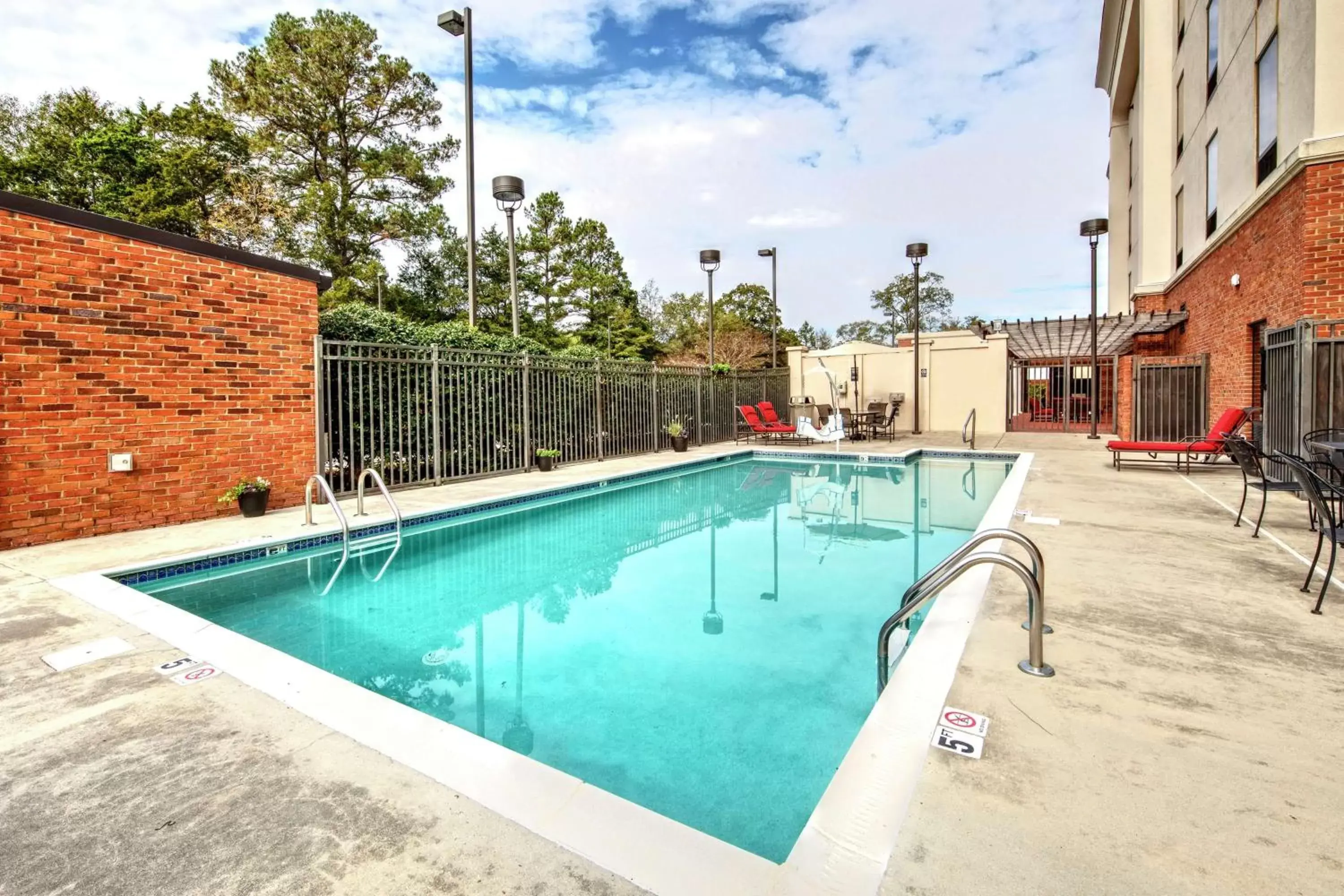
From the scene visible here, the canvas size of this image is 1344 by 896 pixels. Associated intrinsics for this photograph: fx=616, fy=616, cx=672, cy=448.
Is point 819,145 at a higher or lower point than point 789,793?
higher

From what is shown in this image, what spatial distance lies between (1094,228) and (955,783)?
46.6 ft

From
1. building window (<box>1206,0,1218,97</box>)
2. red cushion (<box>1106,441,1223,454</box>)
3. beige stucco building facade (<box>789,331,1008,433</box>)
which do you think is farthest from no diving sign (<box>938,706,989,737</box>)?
beige stucco building facade (<box>789,331,1008,433</box>)

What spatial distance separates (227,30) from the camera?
58.1 ft

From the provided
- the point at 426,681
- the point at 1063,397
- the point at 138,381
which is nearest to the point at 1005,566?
the point at 426,681

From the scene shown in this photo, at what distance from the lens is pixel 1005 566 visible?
2.60m

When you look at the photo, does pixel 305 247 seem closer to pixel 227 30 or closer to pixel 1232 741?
pixel 227 30

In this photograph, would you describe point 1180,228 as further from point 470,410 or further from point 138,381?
point 138,381

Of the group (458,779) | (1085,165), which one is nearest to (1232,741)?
(458,779)

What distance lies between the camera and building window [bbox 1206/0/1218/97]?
34.9 ft

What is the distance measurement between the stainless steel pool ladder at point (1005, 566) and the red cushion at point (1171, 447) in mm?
7788

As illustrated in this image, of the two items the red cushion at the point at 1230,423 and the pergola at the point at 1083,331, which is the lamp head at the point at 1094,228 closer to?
the pergola at the point at 1083,331

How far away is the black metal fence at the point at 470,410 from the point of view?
7.65m

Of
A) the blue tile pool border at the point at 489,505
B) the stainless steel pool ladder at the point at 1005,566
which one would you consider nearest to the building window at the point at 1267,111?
the blue tile pool border at the point at 489,505

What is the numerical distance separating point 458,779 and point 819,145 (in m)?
18.6
